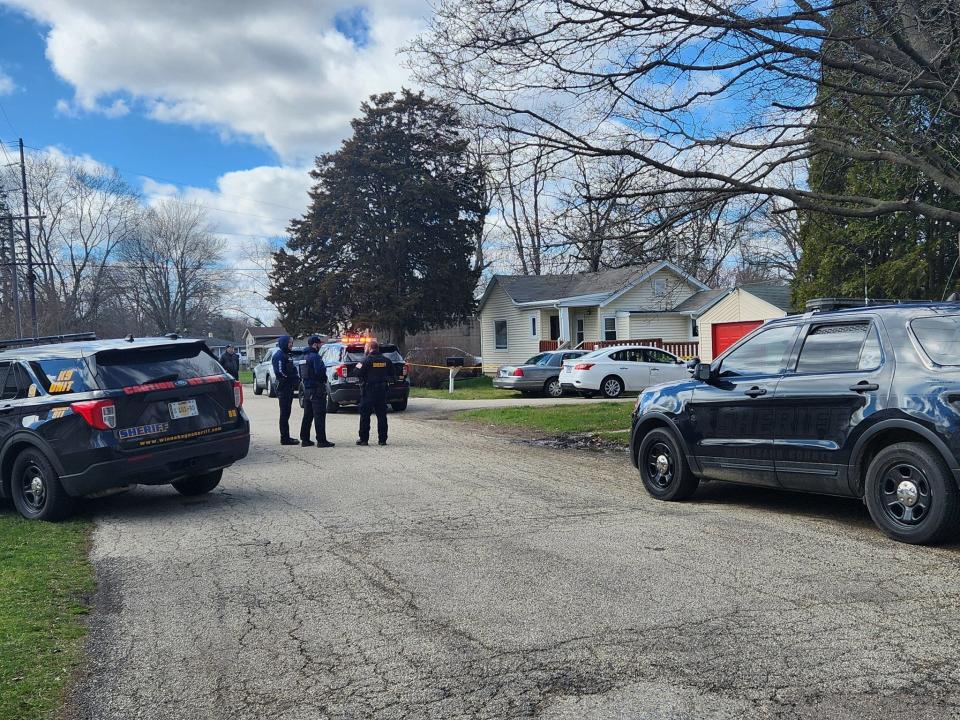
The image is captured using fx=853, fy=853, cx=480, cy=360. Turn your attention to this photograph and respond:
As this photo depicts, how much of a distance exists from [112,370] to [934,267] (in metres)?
22.5

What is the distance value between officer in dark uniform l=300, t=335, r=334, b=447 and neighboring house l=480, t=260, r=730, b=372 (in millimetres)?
20668

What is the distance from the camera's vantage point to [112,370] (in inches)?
334

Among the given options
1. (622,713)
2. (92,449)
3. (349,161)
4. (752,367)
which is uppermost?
(349,161)

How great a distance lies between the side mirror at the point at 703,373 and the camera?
848cm

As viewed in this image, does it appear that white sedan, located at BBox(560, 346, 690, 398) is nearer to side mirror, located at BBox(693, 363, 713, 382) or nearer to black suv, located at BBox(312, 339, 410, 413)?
black suv, located at BBox(312, 339, 410, 413)

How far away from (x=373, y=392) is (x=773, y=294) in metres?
21.8

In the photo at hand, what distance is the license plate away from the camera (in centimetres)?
873

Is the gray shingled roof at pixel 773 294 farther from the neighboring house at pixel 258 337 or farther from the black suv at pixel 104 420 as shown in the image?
the neighboring house at pixel 258 337

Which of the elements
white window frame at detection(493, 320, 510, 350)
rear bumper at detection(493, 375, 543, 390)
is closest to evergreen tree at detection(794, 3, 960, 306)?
rear bumper at detection(493, 375, 543, 390)

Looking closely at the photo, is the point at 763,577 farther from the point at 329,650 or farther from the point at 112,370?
the point at 112,370

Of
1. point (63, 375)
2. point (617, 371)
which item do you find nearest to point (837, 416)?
point (63, 375)

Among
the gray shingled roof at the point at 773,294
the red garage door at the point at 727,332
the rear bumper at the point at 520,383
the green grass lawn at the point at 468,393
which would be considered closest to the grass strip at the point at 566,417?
the rear bumper at the point at 520,383

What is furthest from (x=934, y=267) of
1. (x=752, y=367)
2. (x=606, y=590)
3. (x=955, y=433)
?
(x=606, y=590)

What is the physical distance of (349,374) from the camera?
68.2 ft
